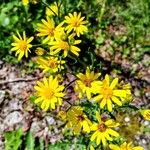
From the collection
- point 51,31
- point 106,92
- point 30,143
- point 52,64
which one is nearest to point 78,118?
point 106,92

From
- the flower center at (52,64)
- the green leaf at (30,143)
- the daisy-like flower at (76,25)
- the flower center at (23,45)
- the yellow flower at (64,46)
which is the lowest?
the green leaf at (30,143)

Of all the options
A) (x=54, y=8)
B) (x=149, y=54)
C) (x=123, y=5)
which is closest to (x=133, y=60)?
(x=149, y=54)

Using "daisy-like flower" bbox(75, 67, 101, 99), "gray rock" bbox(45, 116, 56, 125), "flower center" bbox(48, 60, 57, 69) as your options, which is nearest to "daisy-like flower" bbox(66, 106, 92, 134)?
"daisy-like flower" bbox(75, 67, 101, 99)

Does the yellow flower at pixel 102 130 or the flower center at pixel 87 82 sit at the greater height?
the flower center at pixel 87 82

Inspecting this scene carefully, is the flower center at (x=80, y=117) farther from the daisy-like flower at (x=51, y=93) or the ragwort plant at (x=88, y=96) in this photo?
the daisy-like flower at (x=51, y=93)

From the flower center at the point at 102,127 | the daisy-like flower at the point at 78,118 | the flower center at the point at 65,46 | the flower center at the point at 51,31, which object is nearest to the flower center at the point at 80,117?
the daisy-like flower at the point at 78,118

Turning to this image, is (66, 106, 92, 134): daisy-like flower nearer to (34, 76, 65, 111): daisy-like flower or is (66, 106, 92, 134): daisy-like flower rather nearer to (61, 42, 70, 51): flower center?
(34, 76, 65, 111): daisy-like flower

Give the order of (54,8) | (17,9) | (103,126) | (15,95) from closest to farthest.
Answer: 1. (103,126)
2. (54,8)
3. (15,95)
4. (17,9)

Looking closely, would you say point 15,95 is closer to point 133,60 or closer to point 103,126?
point 133,60
